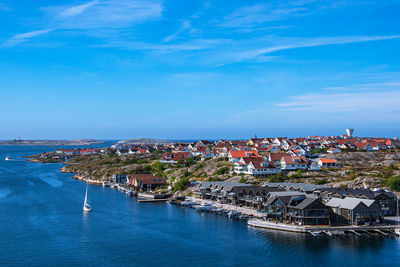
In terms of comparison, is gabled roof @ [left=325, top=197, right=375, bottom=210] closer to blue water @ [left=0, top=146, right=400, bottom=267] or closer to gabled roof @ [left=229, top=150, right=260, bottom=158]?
blue water @ [left=0, top=146, right=400, bottom=267]

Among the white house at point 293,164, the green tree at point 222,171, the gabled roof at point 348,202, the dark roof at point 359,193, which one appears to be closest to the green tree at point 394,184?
the dark roof at point 359,193

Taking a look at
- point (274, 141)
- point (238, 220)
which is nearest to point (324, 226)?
point (238, 220)

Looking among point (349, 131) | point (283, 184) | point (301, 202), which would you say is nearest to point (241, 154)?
point (283, 184)

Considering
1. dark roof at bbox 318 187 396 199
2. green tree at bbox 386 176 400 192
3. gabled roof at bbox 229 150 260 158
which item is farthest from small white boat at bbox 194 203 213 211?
green tree at bbox 386 176 400 192

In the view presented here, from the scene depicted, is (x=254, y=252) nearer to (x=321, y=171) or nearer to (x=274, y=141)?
(x=321, y=171)

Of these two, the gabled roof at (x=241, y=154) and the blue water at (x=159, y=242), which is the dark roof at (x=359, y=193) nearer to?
the blue water at (x=159, y=242)
